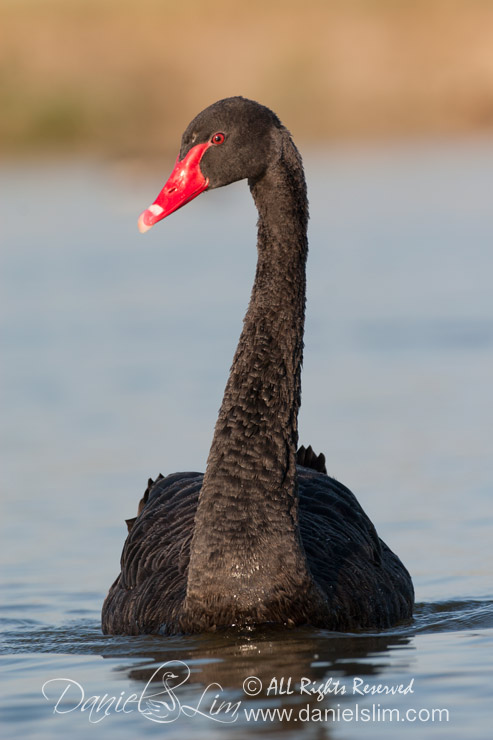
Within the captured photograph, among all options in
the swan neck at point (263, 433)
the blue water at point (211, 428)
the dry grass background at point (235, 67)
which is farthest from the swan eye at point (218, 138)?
the dry grass background at point (235, 67)

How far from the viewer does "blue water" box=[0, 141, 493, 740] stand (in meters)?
5.77

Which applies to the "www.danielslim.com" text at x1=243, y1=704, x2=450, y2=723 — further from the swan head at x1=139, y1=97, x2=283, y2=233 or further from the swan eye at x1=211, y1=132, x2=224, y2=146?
the swan eye at x1=211, y1=132, x2=224, y2=146

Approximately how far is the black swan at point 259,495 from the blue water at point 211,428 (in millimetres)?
148

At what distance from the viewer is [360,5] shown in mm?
36250

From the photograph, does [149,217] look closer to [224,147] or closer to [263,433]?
[224,147]

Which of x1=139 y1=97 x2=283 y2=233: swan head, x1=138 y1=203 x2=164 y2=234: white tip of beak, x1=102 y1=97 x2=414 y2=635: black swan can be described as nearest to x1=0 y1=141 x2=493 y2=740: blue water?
x1=102 y1=97 x2=414 y2=635: black swan

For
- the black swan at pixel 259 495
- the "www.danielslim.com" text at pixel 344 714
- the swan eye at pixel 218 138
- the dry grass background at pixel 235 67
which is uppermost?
the dry grass background at pixel 235 67

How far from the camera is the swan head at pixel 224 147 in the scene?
655cm

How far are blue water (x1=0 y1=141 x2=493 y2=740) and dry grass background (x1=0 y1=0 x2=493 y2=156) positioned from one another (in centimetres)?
604

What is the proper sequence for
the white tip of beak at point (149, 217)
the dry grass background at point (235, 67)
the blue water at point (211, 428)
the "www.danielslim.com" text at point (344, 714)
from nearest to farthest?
the "www.danielslim.com" text at point (344, 714) → the blue water at point (211, 428) → the white tip of beak at point (149, 217) → the dry grass background at point (235, 67)

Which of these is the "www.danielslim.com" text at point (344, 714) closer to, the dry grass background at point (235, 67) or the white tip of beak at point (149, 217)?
the white tip of beak at point (149, 217)

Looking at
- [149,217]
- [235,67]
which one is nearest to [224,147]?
[149,217]

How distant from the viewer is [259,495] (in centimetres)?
639

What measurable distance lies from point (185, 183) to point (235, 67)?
89.8 feet
